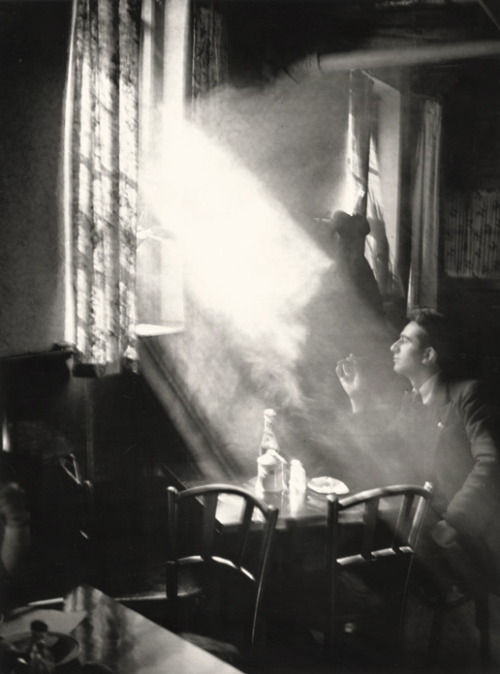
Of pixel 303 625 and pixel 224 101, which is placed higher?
pixel 224 101

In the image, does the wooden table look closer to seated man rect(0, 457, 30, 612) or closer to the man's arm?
seated man rect(0, 457, 30, 612)

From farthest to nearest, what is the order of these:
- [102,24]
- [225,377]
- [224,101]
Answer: [225,377]
[224,101]
[102,24]

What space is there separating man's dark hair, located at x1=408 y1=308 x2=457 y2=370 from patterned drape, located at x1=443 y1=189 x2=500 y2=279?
16 centimetres

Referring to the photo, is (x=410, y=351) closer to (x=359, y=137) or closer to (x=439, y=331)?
(x=439, y=331)

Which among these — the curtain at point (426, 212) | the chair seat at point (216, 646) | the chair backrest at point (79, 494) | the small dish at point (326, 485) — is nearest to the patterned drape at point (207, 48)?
the curtain at point (426, 212)

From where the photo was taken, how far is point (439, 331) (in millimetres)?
2307

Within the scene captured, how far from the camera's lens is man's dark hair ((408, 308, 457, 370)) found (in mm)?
2299

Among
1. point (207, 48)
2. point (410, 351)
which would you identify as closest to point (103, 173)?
point (207, 48)

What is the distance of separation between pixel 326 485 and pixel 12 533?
1.11m

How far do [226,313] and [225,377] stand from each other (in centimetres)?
24

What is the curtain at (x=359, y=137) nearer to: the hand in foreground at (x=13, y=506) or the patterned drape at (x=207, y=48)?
the patterned drape at (x=207, y=48)

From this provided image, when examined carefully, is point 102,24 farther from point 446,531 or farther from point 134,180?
point 446,531

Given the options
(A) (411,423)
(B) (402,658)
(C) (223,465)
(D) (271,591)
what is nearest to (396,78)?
(A) (411,423)

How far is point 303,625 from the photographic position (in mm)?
2338
